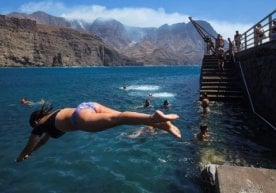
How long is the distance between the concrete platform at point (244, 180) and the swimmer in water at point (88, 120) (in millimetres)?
2211

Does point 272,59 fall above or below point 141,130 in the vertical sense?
above

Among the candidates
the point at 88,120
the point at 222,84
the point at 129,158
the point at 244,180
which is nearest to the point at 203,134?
the point at 129,158

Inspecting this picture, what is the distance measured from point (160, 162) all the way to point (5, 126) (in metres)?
11.8

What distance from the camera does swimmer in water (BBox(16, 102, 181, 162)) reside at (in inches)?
238

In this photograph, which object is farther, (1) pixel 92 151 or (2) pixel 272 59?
(2) pixel 272 59

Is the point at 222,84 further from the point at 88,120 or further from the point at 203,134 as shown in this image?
the point at 88,120

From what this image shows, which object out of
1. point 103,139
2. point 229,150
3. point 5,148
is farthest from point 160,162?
point 5,148

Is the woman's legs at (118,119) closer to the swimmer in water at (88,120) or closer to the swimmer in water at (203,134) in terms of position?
the swimmer in water at (88,120)

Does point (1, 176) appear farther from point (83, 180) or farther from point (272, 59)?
point (272, 59)

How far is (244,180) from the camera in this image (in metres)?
8.13

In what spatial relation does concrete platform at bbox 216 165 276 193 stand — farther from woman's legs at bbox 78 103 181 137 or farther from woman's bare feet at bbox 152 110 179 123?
woman's bare feet at bbox 152 110 179 123

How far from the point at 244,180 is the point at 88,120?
3755 mm

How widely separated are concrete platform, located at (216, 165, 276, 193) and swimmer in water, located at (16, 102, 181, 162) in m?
2.21

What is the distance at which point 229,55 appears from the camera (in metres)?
36.3
